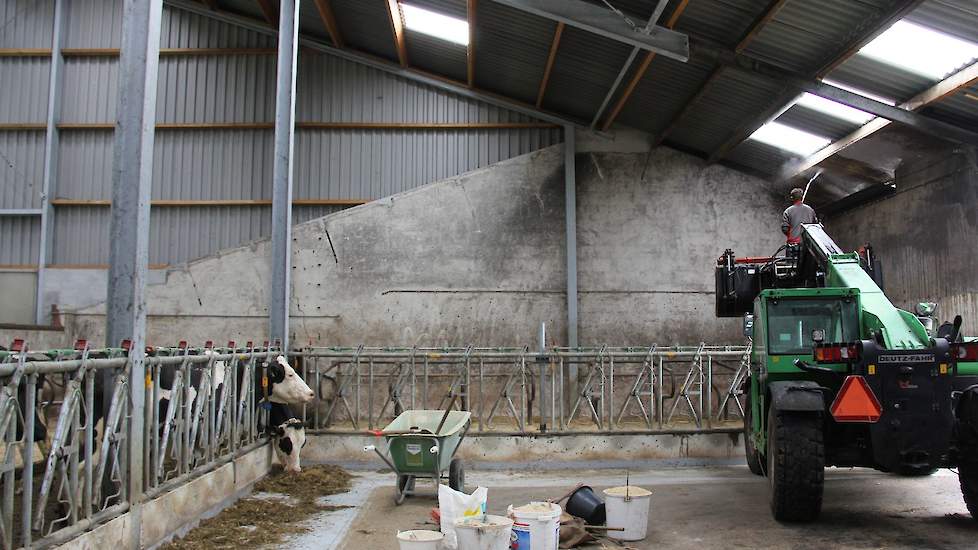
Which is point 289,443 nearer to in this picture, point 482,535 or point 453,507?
point 453,507

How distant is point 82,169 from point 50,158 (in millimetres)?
638

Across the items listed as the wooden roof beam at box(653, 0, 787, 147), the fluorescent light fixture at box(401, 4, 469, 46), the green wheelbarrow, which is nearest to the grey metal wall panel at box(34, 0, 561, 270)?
the fluorescent light fixture at box(401, 4, 469, 46)

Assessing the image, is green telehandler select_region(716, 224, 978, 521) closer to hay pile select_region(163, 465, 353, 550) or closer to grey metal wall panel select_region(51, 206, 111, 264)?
hay pile select_region(163, 465, 353, 550)

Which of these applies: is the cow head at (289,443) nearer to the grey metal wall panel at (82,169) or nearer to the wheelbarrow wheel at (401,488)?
the wheelbarrow wheel at (401,488)

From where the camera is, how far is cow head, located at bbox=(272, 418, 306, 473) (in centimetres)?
1011

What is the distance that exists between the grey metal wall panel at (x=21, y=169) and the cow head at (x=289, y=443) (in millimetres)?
10013

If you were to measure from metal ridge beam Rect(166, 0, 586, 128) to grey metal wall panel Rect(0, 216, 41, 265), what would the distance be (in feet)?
18.5

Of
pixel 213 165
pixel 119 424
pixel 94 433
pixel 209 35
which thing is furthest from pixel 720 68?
pixel 209 35

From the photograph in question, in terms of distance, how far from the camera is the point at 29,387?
492cm

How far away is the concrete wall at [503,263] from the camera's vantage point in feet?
53.3

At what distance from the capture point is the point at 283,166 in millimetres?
12547

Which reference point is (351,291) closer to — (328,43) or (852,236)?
(328,43)

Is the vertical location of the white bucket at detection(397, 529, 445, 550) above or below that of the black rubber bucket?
above

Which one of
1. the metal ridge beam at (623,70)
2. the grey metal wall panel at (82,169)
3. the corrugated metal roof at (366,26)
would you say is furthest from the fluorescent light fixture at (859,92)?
the grey metal wall panel at (82,169)
